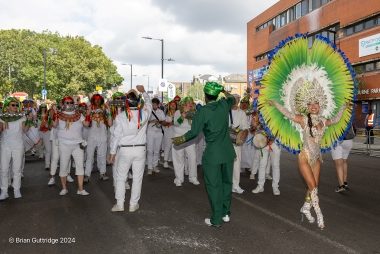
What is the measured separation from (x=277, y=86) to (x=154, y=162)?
571 cm

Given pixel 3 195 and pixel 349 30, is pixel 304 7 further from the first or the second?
pixel 3 195

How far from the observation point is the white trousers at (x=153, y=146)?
10.7 m

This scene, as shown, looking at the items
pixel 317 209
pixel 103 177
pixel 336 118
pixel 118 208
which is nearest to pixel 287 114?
pixel 336 118

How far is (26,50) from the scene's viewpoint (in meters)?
49.9

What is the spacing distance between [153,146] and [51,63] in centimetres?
4489

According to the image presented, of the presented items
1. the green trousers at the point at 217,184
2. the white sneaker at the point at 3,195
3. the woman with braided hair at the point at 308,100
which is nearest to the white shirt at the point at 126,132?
→ the green trousers at the point at 217,184

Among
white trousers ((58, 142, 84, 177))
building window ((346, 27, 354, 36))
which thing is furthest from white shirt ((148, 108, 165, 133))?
building window ((346, 27, 354, 36))

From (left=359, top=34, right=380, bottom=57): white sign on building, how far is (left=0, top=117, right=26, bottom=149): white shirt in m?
28.2

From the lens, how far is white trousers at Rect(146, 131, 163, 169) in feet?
35.2

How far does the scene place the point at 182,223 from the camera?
5.87m

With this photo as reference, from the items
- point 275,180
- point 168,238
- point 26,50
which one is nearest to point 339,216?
point 275,180

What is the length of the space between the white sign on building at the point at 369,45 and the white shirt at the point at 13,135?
28.2 m

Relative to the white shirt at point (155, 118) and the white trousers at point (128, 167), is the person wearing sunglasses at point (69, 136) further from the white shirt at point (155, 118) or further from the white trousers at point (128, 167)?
the white shirt at point (155, 118)

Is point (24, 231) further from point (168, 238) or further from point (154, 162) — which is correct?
point (154, 162)
